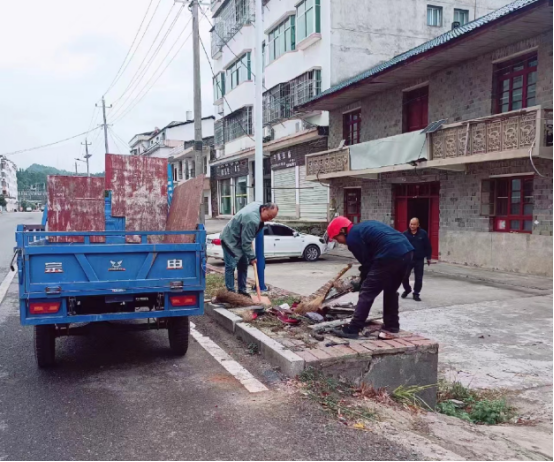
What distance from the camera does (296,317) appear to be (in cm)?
594

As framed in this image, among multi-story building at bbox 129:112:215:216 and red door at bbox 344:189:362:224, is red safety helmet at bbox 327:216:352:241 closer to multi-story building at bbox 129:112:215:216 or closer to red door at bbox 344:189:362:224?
red door at bbox 344:189:362:224

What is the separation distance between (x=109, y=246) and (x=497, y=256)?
1160 centimetres

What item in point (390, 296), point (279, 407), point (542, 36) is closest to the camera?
point (279, 407)

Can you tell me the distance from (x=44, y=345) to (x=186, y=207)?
216 cm

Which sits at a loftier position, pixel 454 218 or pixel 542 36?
pixel 542 36

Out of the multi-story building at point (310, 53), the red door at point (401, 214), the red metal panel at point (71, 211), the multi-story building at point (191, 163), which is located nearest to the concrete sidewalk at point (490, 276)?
the red door at point (401, 214)

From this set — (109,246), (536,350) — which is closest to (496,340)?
(536,350)

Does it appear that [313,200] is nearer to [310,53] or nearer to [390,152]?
[310,53]

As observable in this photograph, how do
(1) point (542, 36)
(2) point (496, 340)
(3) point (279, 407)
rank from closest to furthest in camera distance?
(3) point (279, 407)
(2) point (496, 340)
(1) point (542, 36)

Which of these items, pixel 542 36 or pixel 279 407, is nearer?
pixel 279 407

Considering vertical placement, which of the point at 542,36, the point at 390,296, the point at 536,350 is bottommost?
the point at 536,350

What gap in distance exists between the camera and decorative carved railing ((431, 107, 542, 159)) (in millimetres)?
10688

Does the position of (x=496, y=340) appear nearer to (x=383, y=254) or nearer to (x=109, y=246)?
(x=383, y=254)

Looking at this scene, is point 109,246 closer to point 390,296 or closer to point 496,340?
point 390,296
